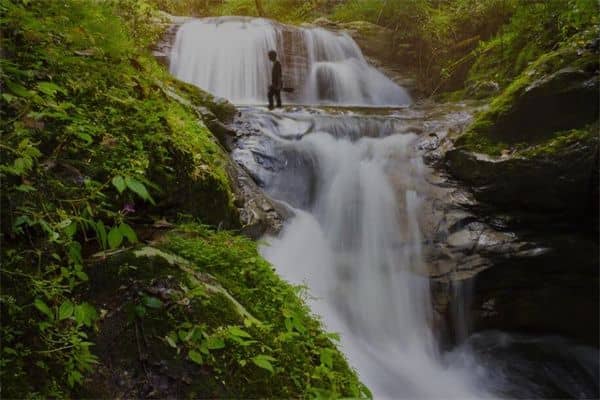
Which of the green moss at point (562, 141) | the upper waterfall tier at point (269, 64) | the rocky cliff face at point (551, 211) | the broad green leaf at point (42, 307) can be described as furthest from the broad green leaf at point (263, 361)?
the upper waterfall tier at point (269, 64)

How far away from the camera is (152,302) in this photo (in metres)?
1.82

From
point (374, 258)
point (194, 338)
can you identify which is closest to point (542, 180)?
point (374, 258)

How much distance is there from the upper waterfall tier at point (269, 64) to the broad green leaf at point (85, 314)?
9.54 m

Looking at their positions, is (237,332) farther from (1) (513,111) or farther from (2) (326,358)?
(1) (513,111)

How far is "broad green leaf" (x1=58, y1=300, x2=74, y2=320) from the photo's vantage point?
163 cm

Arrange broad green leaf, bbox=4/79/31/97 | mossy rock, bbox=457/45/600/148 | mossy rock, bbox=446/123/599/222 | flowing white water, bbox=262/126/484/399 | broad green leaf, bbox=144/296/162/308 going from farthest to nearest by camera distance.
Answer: mossy rock, bbox=457/45/600/148, mossy rock, bbox=446/123/599/222, flowing white water, bbox=262/126/484/399, broad green leaf, bbox=4/79/31/97, broad green leaf, bbox=144/296/162/308

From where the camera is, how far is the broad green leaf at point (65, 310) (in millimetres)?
1634

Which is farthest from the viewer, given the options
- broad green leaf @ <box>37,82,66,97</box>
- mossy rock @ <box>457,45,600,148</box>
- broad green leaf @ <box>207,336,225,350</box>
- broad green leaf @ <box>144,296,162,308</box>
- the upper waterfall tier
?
the upper waterfall tier

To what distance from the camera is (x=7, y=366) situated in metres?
1.52

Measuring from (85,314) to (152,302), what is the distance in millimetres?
260

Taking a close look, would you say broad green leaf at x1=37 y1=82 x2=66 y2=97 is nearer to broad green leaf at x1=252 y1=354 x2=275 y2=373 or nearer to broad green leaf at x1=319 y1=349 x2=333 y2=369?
broad green leaf at x1=252 y1=354 x2=275 y2=373

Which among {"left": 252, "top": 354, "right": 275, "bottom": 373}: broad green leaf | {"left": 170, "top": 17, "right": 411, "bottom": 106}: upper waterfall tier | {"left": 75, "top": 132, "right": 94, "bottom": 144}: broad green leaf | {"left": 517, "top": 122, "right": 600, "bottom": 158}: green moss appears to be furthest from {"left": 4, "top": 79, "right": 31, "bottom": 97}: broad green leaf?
{"left": 170, "top": 17, "right": 411, "bottom": 106}: upper waterfall tier

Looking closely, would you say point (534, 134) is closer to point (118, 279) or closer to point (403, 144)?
point (403, 144)

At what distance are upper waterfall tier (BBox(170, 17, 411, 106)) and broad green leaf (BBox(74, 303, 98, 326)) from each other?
954 centimetres
